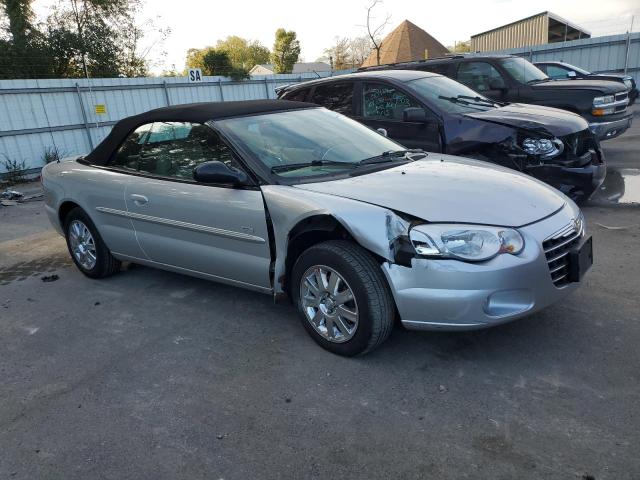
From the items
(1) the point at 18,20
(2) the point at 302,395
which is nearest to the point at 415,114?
(2) the point at 302,395

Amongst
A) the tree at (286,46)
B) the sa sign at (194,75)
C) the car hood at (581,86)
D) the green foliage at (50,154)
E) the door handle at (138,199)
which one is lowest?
the green foliage at (50,154)

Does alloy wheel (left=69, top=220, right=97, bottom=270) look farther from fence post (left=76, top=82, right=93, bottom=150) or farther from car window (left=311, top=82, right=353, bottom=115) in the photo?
fence post (left=76, top=82, right=93, bottom=150)

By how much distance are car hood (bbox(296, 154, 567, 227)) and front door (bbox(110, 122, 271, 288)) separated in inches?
20.1

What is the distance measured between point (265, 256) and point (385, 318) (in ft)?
3.22

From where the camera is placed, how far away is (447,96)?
21.6 feet

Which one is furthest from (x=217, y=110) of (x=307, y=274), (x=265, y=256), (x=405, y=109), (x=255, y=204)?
(x=405, y=109)

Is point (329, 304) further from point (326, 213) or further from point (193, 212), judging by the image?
point (193, 212)

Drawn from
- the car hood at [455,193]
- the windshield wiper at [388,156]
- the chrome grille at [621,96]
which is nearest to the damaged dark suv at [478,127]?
the windshield wiper at [388,156]

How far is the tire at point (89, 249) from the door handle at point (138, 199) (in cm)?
73

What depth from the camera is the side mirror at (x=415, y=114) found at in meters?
6.03

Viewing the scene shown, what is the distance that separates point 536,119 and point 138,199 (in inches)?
172

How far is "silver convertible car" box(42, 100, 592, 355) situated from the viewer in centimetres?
296

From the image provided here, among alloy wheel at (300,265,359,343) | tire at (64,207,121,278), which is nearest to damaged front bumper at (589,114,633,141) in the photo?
alloy wheel at (300,265,359,343)

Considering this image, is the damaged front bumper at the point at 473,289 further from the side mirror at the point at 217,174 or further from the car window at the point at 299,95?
the car window at the point at 299,95
